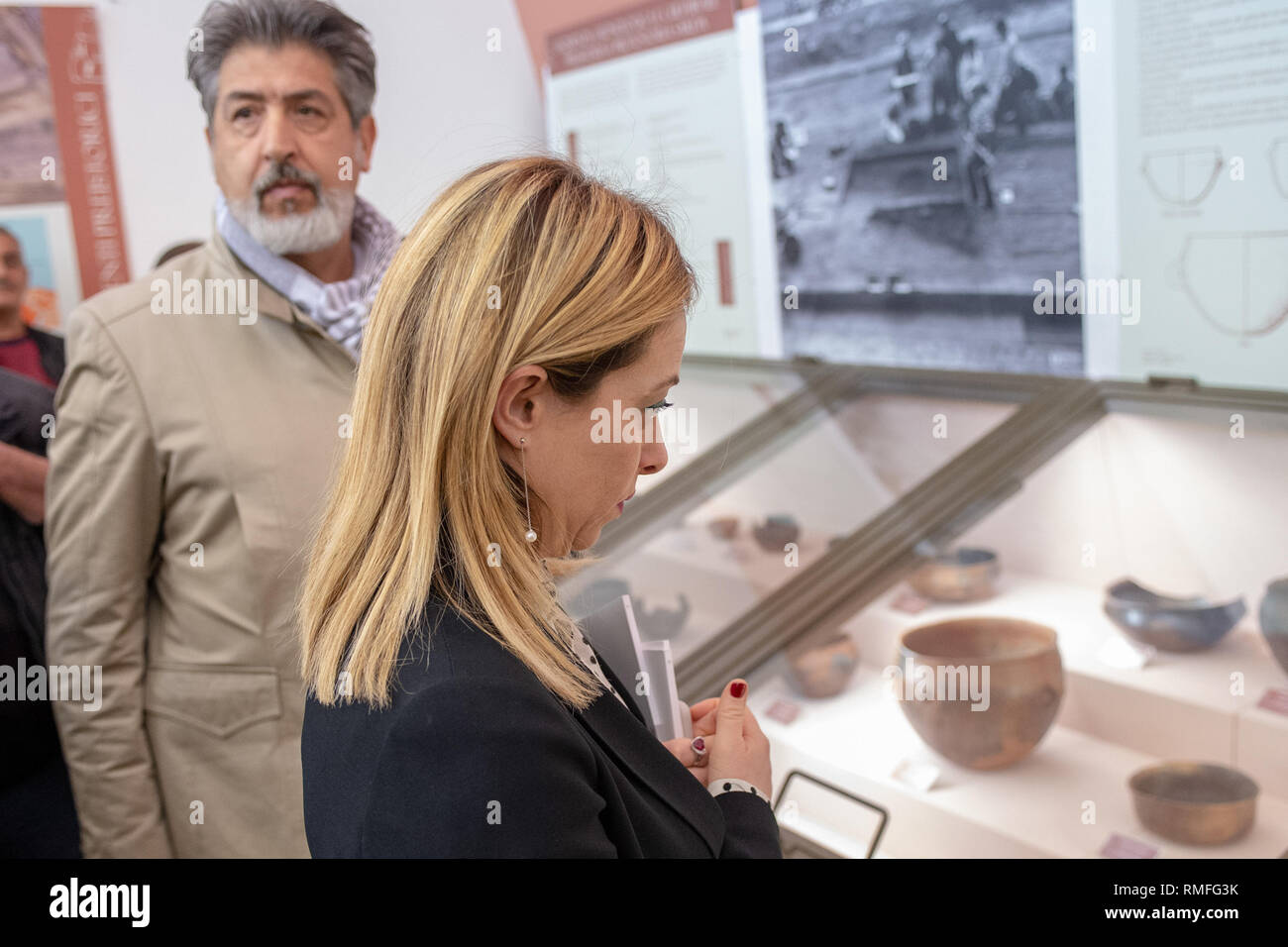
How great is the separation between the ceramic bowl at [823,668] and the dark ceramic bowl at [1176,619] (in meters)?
0.43

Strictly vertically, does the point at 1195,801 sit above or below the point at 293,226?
below

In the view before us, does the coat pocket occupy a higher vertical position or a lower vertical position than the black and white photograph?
lower

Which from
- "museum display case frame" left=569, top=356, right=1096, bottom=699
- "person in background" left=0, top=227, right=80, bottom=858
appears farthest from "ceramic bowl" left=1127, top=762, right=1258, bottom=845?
"person in background" left=0, top=227, right=80, bottom=858

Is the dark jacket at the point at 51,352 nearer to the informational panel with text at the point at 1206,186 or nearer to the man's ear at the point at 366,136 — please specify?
the man's ear at the point at 366,136

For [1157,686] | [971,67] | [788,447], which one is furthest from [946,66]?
[1157,686]

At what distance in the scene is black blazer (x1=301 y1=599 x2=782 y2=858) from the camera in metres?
0.67

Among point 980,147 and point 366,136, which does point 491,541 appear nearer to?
point 366,136

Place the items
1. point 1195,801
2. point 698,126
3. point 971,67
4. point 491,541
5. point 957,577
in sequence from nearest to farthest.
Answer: point 491,541 → point 1195,801 → point 957,577 → point 971,67 → point 698,126

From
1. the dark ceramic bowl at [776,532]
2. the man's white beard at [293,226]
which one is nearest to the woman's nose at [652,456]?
the man's white beard at [293,226]

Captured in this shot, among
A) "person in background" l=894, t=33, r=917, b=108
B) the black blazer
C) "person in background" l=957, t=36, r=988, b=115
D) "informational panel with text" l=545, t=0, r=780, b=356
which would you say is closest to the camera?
the black blazer

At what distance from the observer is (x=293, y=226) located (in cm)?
138

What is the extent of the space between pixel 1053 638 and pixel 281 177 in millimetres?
1340

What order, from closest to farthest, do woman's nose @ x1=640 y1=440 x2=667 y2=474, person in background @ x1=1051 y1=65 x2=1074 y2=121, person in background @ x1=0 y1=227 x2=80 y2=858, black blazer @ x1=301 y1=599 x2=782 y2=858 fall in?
black blazer @ x1=301 y1=599 x2=782 y2=858 < woman's nose @ x1=640 y1=440 x2=667 y2=474 < person in background @ x1=0 y1=227 x2=80 y2=858 < person in background @ x1=1051 y1=65 x2=1074 y2=121

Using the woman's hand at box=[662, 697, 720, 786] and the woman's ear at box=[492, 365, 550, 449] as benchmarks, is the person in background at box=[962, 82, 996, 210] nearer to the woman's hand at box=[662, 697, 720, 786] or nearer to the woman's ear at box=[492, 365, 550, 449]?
the woman's hand at box=[662, 697, 720, 786]
